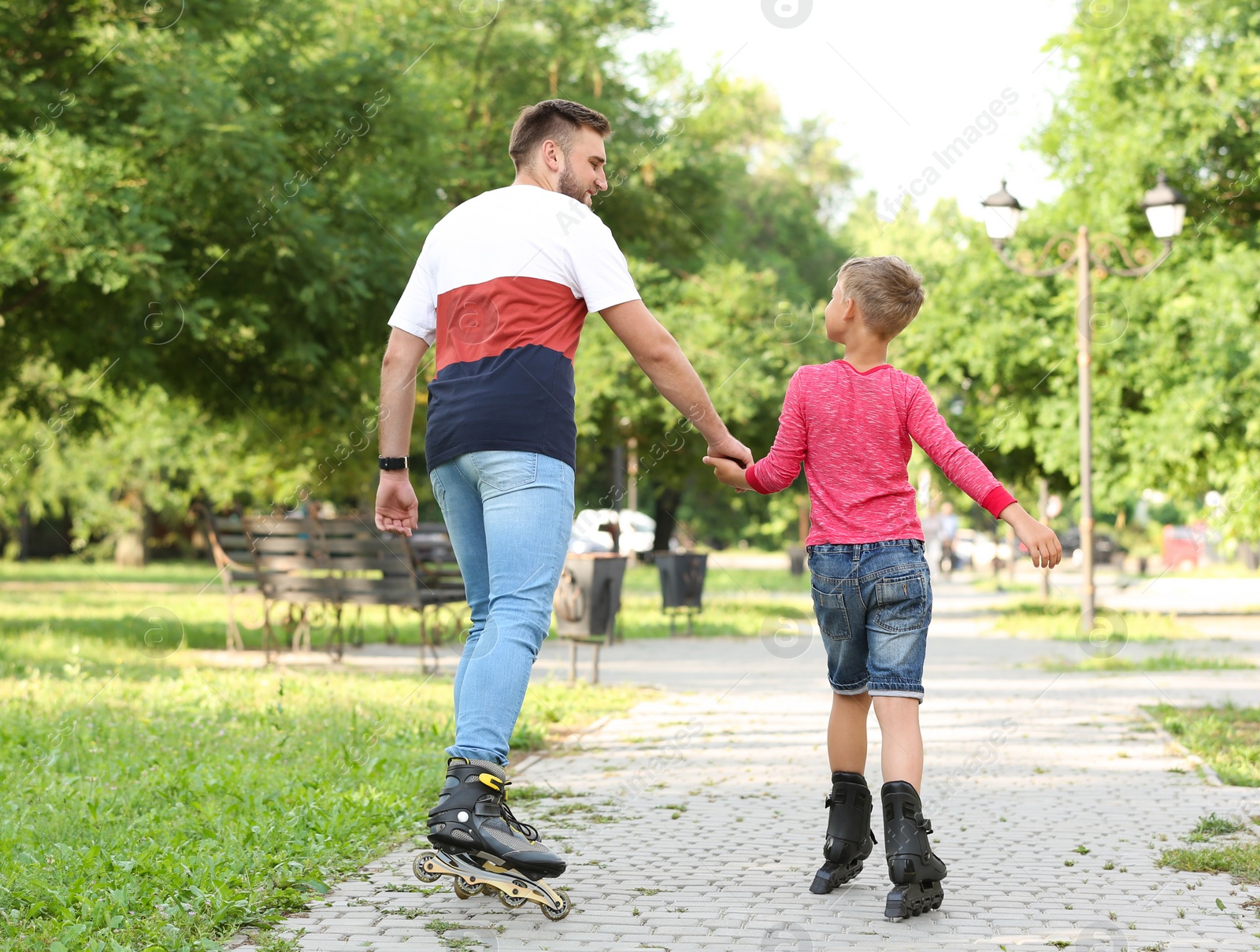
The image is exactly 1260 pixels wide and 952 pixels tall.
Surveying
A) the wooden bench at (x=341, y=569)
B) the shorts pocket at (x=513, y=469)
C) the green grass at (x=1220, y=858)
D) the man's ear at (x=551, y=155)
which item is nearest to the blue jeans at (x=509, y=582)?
the shorts pocket at (x=513, y=469)

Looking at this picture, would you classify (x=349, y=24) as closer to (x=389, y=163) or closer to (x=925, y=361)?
(x=389, y=163)

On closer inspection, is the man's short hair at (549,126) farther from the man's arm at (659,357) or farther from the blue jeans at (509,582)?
the blue jeans at (509,582)

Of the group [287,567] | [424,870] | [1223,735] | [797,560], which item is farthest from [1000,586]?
[424,870]

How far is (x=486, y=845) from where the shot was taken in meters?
3.32

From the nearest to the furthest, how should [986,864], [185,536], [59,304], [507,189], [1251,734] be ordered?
[507,189]
[986,864]
[1251,734]
[59,304]
[185,536]

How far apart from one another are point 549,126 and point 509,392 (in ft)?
2.76

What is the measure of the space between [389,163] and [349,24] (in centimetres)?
643

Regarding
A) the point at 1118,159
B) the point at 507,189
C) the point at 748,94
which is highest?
the point at 748,94

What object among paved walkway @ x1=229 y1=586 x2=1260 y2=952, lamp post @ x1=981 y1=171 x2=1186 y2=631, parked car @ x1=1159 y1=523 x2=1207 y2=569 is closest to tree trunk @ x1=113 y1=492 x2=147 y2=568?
lamp post @ x1=981 y1=171 x2=1186 y2=631

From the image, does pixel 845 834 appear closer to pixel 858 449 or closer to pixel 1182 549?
pixel 858 449

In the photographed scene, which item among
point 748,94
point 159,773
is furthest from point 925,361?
point 159,773

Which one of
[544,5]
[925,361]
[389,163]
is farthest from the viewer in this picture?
[544,5]

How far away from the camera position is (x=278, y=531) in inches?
453

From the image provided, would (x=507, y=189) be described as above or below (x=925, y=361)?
below
